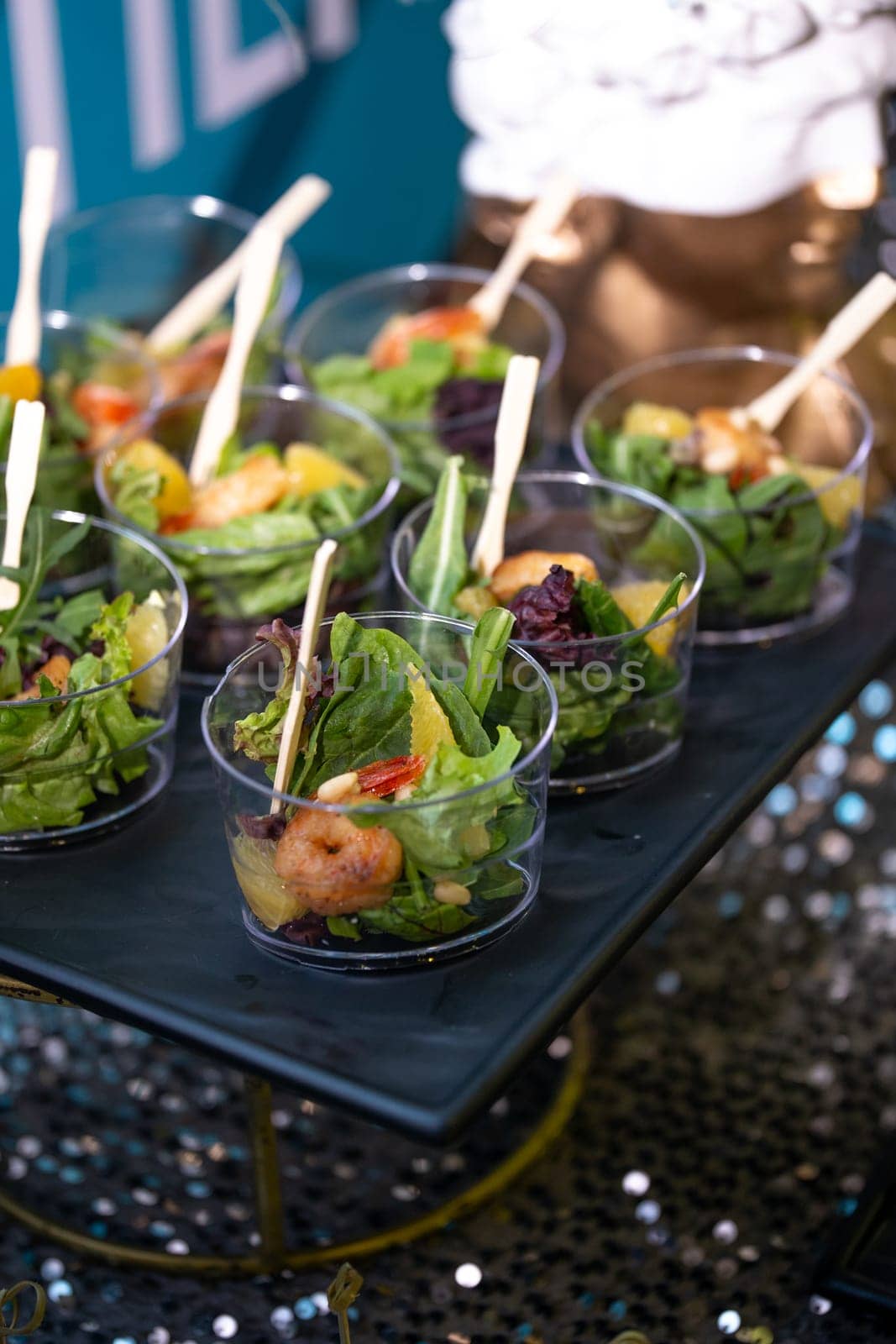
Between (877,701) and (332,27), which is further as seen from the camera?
(332,27)

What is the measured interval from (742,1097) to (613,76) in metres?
0.90

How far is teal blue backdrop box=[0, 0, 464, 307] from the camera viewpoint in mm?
1784

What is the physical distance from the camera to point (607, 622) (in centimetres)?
104

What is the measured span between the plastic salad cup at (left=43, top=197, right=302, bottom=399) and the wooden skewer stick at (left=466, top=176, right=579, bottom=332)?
249 mm

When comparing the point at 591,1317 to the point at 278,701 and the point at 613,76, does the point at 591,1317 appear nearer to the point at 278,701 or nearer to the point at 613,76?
the point at 278,701

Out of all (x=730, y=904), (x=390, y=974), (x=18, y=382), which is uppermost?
(x=18, y=382)

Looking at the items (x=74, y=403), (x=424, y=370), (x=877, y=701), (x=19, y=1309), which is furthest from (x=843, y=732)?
(x=19, y=1309)

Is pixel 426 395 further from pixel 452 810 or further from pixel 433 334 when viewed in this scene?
pixel 452 810

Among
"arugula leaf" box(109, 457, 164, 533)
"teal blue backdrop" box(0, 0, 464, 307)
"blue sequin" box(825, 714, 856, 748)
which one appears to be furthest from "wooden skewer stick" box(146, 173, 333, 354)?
"blue sequin" box(825, 714, 856, 748)

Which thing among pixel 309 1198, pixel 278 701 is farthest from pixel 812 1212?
pixel 278 701

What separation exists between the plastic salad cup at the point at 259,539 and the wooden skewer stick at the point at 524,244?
0.24m

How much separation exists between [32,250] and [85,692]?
529 millimetres

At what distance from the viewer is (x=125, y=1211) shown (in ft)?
4.19

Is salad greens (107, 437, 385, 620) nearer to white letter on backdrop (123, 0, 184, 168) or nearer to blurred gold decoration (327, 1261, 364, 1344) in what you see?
blurred gold decoration (327, 1261, 364, 1344)
